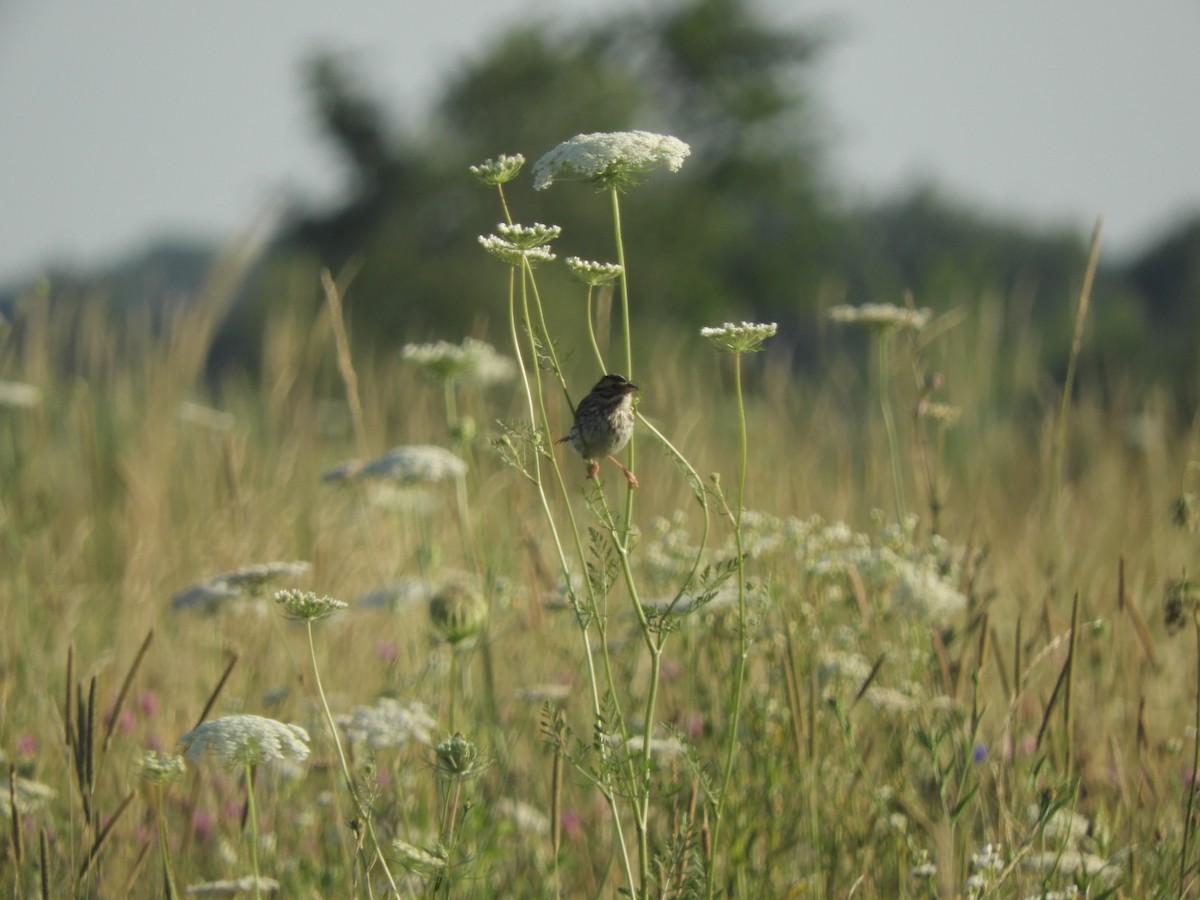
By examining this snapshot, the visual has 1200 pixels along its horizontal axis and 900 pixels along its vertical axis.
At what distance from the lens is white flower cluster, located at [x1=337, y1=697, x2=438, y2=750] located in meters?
2.62

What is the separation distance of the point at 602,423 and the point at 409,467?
0.97 m

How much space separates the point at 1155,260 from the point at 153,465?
190 feet

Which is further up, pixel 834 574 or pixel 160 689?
pixel 834 574

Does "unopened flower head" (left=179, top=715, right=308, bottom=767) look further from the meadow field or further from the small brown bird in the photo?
the small brown bird

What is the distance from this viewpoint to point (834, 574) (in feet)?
9.53

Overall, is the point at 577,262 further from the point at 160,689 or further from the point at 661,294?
the point at 661,294

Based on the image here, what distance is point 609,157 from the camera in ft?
6.35

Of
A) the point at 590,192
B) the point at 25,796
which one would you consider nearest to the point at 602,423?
the point at 25,796

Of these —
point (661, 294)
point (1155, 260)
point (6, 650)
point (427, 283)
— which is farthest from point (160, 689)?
point (1155, 260)

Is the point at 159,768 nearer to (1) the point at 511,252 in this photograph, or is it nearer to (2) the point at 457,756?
(2) the point at 457,756

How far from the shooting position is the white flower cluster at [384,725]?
2.62m

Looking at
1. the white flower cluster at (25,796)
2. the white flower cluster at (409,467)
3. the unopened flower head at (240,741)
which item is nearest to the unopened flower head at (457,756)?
the unopened flower head at (240,741)

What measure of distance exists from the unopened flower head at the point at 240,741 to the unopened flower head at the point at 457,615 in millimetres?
571

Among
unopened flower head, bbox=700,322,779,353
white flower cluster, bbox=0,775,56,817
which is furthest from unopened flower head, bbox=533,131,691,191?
white flower cluster, bbox=0,775,56,817
